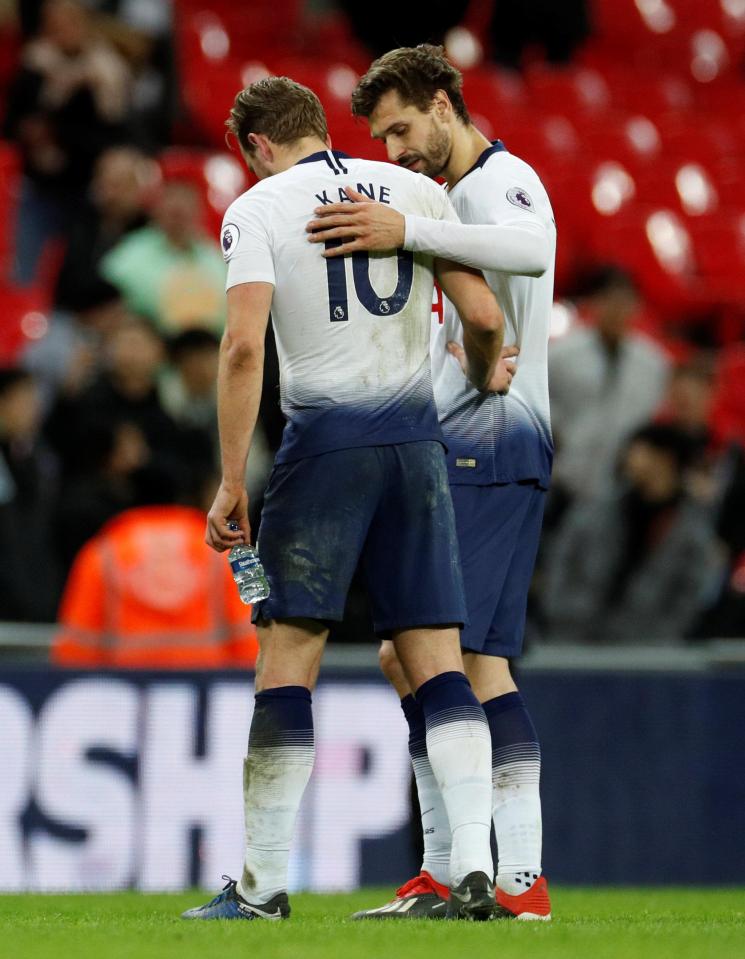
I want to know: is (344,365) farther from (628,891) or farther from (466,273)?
(628,891)

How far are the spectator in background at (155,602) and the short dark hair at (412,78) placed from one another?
278cm

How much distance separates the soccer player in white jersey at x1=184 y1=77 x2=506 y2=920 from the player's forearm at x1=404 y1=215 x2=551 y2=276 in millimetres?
89

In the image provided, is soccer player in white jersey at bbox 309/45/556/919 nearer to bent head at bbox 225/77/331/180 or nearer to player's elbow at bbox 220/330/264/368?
bent head at bbox 225/77/331/180

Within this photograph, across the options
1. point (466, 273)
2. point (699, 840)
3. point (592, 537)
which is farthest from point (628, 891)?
point (466, 273)

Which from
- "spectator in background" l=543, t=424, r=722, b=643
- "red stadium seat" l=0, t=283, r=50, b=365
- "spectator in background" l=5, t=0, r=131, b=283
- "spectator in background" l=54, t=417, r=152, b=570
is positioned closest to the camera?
"spectator in background" l=54, t=417, r=152, b=570

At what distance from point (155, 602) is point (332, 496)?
2.83 meters

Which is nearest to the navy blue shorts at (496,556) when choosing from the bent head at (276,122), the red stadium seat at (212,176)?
the bent head at (276,122)

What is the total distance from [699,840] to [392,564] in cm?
324

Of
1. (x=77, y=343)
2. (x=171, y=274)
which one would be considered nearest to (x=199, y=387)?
(x=77, y=343)

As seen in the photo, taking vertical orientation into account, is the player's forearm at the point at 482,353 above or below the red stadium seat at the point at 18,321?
below

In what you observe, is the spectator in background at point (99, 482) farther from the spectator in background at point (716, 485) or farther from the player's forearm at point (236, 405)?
the player's forearm at point (236, 405)

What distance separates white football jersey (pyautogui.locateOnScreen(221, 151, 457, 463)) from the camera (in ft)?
14.6

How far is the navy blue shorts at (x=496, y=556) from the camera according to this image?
474 cm

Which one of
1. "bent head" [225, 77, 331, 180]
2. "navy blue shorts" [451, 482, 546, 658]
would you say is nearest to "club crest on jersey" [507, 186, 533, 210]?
"bent head" [225, 77, 331, 180]
